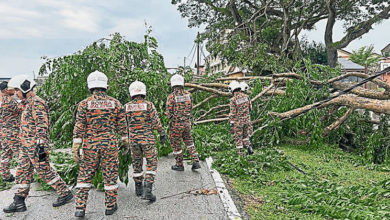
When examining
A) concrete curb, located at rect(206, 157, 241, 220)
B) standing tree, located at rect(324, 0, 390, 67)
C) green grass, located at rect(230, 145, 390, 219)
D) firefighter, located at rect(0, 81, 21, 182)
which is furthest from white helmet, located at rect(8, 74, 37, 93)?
standing tree, located at rect(324, 0, 390, 67)

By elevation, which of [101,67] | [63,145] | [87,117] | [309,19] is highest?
[309,19]

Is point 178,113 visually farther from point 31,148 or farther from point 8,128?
point 8,128

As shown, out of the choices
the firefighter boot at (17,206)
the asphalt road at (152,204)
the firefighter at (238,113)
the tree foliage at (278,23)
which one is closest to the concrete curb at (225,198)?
the asphalt road at (152,204)

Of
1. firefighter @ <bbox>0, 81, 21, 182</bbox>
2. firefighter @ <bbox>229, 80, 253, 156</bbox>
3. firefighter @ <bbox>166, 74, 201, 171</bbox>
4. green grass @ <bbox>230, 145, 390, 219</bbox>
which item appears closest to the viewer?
green grass @ <bbox>230, 145, 390, 219</bbox>

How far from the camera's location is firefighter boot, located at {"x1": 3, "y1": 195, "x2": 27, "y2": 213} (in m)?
4.34

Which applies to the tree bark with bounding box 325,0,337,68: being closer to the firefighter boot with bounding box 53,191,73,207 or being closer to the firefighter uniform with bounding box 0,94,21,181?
the firefighter uniform with bounding box 0,94,21,181

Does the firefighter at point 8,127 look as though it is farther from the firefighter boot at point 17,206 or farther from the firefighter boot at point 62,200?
the firefighter boot at point 62,200

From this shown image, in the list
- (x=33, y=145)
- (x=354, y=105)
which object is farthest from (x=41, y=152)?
(x=354, y=105)

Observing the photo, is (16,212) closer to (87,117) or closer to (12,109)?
(87,117)

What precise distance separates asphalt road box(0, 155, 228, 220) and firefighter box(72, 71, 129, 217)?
0.35 meters

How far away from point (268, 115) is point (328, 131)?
1796mm

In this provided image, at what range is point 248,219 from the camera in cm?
397

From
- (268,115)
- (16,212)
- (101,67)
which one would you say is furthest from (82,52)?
(268,115)

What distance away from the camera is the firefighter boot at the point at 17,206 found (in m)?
4.34
